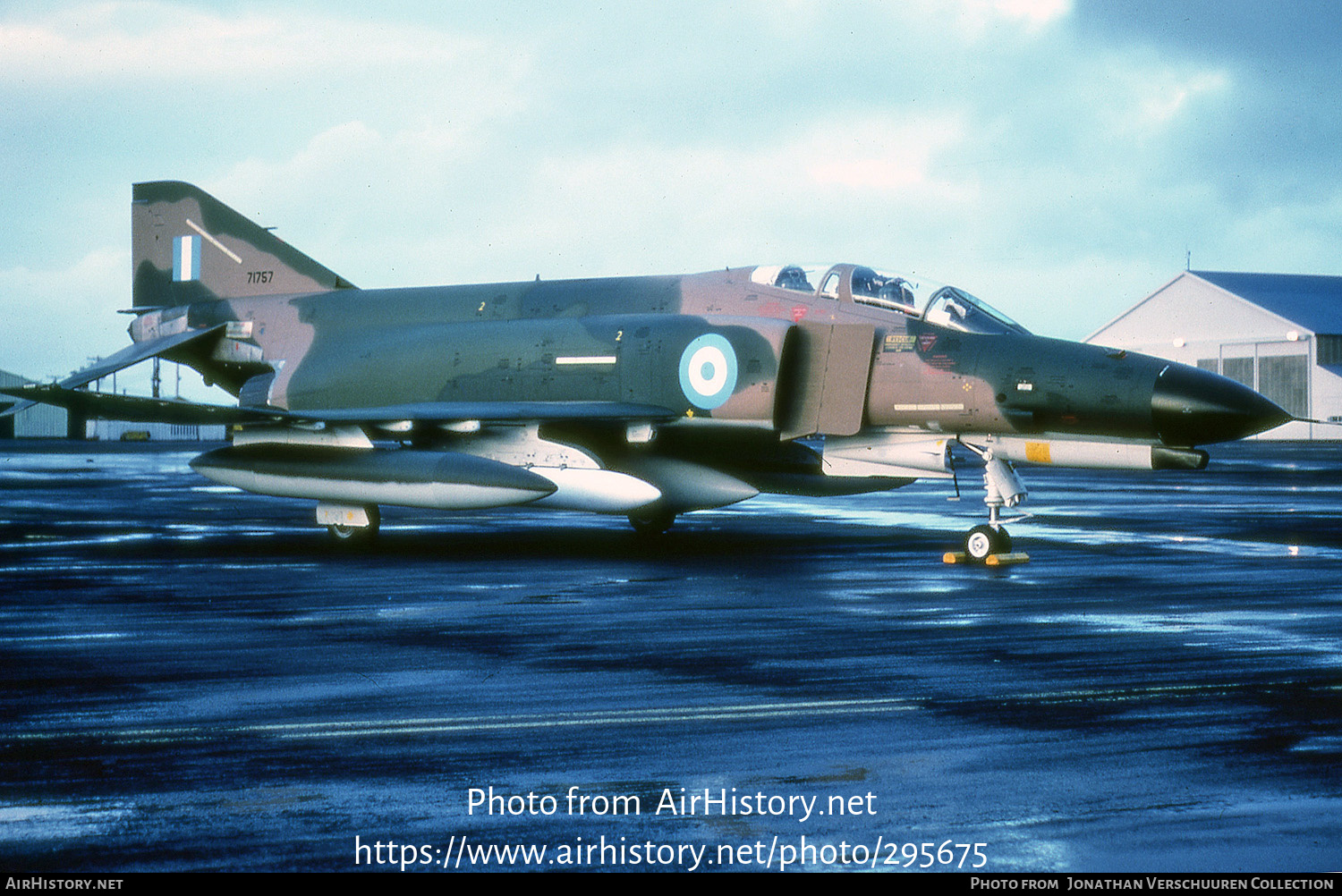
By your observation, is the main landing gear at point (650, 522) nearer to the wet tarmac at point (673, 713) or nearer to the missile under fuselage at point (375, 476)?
the wet tarmac at point (673, 713)

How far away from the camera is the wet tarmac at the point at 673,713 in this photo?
393 cm

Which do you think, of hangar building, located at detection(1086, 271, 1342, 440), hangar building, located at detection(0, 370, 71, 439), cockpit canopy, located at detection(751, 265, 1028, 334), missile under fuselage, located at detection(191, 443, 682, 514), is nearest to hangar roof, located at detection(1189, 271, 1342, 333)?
hangar building, located at detection(1086, 271, 1342, 440)

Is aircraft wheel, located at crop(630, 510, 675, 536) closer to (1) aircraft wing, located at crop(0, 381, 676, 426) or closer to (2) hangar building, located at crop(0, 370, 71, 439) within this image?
(1) aircraft wing, located at crop(0, 381, 676, 426)

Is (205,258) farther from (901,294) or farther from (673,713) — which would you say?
(673,713)

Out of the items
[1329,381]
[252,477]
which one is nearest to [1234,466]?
[1329,381]

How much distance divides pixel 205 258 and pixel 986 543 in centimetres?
1121

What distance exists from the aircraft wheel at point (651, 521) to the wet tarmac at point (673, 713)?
1.63m

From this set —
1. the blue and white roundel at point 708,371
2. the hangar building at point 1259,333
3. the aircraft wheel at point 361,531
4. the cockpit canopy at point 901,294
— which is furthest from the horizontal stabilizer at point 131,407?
the hangar building at point 1259,333

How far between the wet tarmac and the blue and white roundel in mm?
1639

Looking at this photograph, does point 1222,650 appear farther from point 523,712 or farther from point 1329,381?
point 1329,381

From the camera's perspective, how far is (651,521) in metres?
14.5

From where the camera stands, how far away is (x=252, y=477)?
44.2 feet
